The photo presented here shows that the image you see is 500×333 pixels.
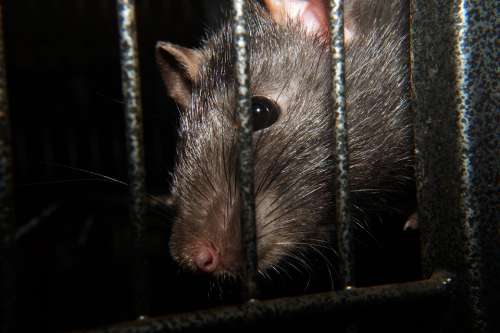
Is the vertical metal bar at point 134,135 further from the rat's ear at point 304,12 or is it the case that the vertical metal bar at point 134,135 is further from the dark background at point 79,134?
the dark background at point 79,134

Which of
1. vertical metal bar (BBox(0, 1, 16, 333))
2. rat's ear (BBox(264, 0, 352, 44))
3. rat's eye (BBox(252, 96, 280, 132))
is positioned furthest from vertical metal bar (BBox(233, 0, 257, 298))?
rat's ear (BBox(264, 0, 352, 44))

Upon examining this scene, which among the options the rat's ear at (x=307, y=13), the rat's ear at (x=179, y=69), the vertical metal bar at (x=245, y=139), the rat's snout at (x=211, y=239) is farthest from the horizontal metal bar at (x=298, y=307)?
the rat's ear at (x=179, y=69)

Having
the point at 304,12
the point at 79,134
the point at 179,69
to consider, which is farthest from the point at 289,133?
the point at 79,134

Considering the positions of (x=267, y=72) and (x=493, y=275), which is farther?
(x=267, y=72)

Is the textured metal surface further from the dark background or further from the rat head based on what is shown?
the dark background

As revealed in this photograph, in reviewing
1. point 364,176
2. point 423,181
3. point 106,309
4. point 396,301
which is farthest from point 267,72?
point 106,309

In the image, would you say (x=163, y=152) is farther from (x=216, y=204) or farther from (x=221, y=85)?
(x=216, y=204)

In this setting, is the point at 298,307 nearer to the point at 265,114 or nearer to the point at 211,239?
the point at 211,239
